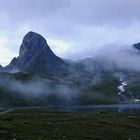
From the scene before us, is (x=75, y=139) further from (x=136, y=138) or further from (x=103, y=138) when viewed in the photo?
(x=136, y=138)

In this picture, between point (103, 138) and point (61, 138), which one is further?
point (103, 138)

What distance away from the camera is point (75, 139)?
61125mm

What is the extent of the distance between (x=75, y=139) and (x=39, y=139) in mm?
6744

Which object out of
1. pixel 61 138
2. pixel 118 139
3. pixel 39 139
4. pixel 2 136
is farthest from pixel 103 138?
pixel 2 136

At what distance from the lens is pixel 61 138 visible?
6122 cm

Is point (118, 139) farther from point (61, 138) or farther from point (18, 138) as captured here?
point (18, 138)

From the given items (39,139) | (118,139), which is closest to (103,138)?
(118,139)

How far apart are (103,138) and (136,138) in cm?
632

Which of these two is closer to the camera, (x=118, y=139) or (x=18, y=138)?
(x=18, y=138)

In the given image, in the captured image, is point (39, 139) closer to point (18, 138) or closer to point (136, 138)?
point (18, 138)

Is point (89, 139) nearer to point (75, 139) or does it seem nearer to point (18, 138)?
point (75, 139)

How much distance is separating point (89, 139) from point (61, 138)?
515 centimetres

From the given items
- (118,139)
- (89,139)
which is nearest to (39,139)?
(89,139)

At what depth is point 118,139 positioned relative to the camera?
64.0 meters
